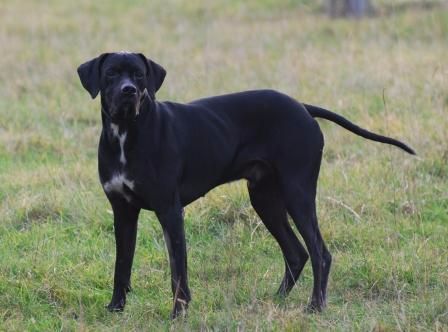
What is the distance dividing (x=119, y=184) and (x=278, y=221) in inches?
46.3

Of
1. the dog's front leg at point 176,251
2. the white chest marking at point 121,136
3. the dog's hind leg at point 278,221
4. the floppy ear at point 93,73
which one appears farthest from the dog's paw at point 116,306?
the floppy ear at point 93,73

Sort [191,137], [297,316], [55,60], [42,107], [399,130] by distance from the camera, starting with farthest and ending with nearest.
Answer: [55,60] < [42,107] < [399,130] < [191,137] < [297,316]

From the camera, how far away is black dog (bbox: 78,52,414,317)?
5.35m

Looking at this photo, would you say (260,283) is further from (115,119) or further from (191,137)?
(115,119)

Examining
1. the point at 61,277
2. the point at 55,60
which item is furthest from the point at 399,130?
the point at 55,60

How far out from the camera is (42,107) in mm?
10328

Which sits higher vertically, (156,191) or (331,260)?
(156,191)

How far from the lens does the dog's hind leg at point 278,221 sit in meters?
6.04

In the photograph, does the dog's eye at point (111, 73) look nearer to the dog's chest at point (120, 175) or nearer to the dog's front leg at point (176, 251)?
the dog's chest at point (120, 175)

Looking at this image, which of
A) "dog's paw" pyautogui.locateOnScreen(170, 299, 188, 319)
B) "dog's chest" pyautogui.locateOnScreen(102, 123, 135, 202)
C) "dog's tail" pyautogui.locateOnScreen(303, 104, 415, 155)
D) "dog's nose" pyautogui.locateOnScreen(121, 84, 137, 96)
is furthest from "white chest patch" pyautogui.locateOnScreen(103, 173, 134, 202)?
"dog's tail" pyautogui.locateOnScreen(303, 104, 415, 155)

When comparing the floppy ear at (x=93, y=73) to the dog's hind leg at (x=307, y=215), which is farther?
the dog's hind leg at (x=307, y=215)

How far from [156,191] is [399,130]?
3.84 meters

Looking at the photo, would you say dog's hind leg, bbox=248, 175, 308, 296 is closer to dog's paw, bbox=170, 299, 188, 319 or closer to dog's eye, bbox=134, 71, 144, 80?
dog's paw, bbox=170, 299, 188, 319

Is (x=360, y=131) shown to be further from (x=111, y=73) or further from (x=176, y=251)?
(x=111, y=73)
